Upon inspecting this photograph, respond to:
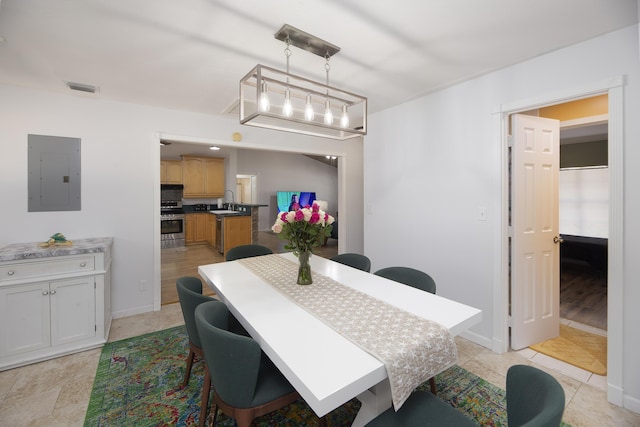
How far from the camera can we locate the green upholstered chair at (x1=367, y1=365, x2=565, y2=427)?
78 cm

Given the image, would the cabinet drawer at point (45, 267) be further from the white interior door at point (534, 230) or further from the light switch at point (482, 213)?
the white interior door at point (534, 230)

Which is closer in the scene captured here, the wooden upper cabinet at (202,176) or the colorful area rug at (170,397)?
the colorful area rug at (170,397)

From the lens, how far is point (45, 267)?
7.70 ft

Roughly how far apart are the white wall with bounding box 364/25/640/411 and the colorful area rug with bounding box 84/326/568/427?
80 centimetres

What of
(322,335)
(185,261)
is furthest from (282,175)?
(322,335)

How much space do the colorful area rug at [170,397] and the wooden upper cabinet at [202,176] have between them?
18.4ft

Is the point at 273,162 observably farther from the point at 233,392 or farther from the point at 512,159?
the point at 233,392

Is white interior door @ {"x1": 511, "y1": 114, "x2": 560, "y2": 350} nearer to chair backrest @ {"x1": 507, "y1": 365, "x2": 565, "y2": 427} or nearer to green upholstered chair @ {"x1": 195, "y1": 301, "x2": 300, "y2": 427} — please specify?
chair backrest @ {"x1": 507, "y1": 365, "x2": 565, "y2": 427}

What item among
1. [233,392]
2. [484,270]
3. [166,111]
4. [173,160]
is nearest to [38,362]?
[233,392]

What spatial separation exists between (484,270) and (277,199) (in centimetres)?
826

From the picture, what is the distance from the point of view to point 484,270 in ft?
8.49

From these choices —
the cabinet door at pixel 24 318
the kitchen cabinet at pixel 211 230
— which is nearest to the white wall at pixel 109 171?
the cabinet door at pixel 24 318

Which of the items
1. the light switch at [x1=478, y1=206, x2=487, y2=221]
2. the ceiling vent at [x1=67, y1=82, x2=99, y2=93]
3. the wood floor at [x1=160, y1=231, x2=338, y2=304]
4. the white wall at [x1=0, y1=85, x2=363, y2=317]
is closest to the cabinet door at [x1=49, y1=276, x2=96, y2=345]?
the white wall at [x1=0, y1=85, x2=363, y2=317]

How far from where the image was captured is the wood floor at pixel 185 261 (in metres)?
4.02
